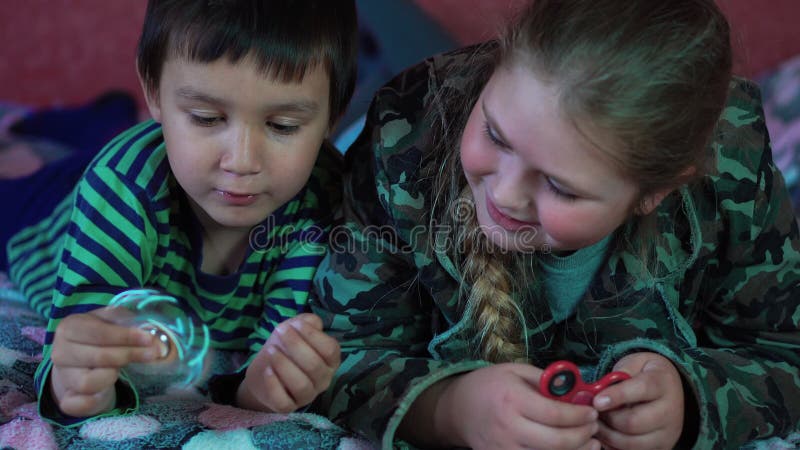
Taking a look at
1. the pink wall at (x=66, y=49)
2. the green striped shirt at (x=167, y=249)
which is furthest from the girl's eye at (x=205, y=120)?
the pink wall at (x=66, y=49)

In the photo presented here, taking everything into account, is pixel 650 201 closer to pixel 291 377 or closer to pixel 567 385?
pixel 567 385

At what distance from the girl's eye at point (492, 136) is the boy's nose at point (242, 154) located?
255mm

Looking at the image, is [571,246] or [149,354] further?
[571,246]

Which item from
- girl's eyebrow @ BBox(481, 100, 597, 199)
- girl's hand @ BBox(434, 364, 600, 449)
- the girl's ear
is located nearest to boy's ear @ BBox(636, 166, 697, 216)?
the girl's ear

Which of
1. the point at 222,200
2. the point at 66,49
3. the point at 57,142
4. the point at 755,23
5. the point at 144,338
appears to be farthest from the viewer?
the point at 66,49

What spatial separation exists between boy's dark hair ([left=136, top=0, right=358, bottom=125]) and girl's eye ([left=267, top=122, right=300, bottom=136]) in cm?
5

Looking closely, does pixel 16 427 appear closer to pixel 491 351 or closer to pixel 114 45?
pixel 491 351

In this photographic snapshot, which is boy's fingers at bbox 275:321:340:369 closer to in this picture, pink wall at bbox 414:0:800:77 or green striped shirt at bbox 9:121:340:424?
green striped shirt at bbox 9:121:340:424

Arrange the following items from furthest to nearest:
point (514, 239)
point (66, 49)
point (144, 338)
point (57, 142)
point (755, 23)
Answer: point (66, 49), point (755, 23), point (57, 142), point (514, 239), point (144, 338)

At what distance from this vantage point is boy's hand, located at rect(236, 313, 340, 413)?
2.94ft

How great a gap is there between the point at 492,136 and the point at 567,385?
0.79 ft

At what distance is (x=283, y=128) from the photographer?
102cm

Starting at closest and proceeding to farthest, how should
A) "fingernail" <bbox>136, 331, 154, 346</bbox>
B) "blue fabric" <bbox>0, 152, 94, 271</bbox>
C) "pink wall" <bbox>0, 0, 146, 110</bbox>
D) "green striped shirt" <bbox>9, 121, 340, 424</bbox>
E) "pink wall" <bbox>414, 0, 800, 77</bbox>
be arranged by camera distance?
"fingernail" <bbox>136, 331, 154, 346</bbox> < "green striped shirt" <bbox>9, 121, 340, 424</bbox> < "blue fabric" <bbox>0, 152, 94, 271</bbox> < "pink wall" <bbox>414, 0, 800, 77</bbox> < "pink wall" <bbox>0, 0, 146, 110</bbox>

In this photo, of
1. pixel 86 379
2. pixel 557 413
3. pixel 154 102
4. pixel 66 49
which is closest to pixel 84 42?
pixel 66 49
